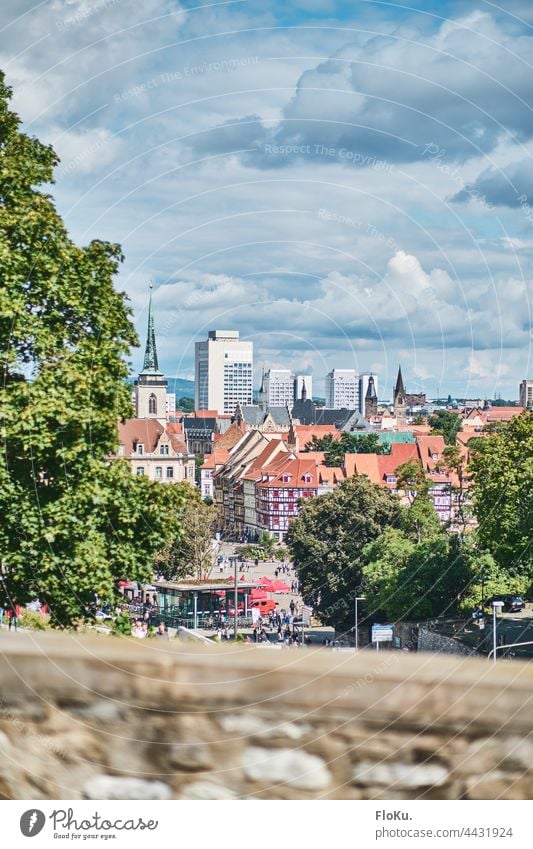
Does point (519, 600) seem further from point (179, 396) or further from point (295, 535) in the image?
point (179, 396)

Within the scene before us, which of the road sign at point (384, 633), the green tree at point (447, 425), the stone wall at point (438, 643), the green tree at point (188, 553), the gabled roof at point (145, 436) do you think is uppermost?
the green tree at point (447, 425)

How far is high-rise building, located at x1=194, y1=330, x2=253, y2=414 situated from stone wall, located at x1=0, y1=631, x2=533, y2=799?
4156 cm

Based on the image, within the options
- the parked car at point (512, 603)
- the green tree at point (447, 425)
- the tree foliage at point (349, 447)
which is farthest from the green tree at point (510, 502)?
the green tree at point (447, 425)

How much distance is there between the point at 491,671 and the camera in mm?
3586

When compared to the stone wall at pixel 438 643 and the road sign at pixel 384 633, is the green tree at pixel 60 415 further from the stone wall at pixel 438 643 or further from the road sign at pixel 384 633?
the road sign at pixel 384 633

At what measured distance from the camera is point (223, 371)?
84.9m

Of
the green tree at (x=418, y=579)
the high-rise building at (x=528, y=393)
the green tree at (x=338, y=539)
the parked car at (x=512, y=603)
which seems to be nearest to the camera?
the parked car at (x=512, y=603)

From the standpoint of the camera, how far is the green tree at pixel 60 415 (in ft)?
25.8

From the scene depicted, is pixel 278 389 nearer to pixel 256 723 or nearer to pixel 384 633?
pixel 384 633

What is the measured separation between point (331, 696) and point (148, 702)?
72 centimetres

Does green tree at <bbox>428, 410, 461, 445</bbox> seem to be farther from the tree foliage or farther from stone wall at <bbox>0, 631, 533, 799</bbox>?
stone wall at <bbox>0, 631, 533, 799</bbox>

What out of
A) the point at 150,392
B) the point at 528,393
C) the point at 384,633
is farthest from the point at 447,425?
the point at 384,633

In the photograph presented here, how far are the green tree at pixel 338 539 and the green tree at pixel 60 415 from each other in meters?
22.1
